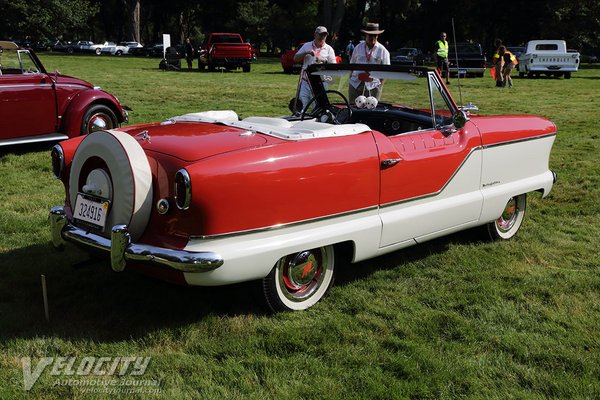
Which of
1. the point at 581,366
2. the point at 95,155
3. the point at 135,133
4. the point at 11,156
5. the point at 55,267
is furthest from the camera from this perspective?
the point at 11,156

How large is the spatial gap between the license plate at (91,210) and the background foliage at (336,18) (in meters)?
37.9

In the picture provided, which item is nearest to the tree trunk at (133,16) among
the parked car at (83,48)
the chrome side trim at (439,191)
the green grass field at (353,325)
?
Result: the parked car at (83,48)

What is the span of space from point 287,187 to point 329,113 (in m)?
1.64

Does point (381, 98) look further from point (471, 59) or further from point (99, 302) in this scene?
point (471, 59)

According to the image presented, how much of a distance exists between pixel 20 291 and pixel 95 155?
1.12 m

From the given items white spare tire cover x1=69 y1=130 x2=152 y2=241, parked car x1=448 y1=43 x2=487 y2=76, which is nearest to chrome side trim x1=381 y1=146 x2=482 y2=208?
white spare tire cover x1=69 y1=130 x2=152 y2=241

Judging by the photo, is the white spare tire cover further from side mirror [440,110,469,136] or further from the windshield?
side mirror [440,110,469,136]

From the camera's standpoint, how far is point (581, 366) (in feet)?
9.99

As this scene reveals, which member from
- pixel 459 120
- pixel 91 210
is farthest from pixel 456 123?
pixel 91 210

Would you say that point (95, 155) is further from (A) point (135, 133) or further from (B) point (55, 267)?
(B) point (55, 267)

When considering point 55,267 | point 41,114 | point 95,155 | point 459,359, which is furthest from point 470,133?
point 41,114

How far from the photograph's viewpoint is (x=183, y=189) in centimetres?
302

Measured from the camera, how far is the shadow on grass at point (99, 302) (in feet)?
11.0

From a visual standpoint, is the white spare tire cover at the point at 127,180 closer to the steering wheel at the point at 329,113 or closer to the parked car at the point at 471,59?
the steering wheel at the point at 329,113
